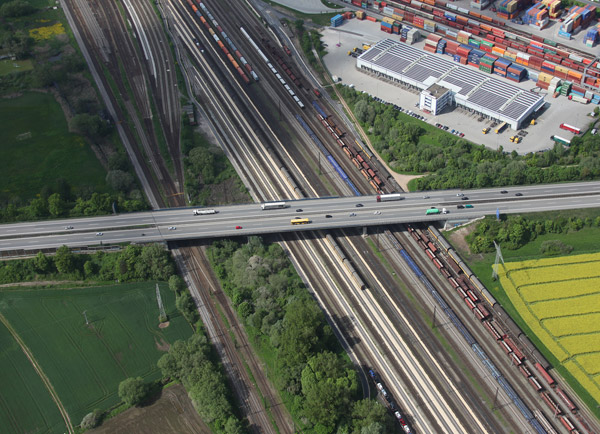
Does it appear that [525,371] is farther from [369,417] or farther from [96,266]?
[96,266]

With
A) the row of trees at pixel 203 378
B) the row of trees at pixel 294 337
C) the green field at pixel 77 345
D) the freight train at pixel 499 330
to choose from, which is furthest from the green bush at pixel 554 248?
the green field at pixel 77 345

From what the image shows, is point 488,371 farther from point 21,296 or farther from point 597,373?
point 21,296

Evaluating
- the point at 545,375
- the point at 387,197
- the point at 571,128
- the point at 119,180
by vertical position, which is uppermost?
the point at 571,128

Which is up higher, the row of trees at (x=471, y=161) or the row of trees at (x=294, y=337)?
the row of trees at (x=471, y=161)

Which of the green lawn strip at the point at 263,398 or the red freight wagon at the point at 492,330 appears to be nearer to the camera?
the green lawn strip at the point at 263,398

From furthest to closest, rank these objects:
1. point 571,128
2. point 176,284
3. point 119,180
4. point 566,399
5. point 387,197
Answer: point 571,128
point 119,180
point 387,197
point 176,284
point 566,399

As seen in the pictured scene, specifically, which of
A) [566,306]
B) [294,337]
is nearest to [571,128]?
[566,306]

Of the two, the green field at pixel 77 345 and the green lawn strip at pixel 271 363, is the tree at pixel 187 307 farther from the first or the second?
the green lawn strip at pixel 271 363

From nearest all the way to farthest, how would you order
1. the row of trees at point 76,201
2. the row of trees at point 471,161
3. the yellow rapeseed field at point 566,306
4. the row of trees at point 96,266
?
the yellow rapeseed field at point 566,306, the row of trees at point 96,266, the row of trees at point 471,161, the row of trees at point 76,201
